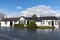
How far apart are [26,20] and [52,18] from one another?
8305 mm

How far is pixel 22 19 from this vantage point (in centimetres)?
5466

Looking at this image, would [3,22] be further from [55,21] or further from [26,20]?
[55,21]

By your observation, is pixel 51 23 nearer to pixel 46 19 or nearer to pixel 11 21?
pixel 46 19

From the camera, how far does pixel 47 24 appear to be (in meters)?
52.2

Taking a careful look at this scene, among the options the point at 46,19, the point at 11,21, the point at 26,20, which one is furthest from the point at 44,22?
the point at 11,21

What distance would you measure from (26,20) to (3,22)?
30.4 ft

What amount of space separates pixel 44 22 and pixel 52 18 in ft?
9.15

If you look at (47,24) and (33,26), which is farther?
(47,24)

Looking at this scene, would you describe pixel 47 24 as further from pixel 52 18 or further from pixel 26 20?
pixel 26 20

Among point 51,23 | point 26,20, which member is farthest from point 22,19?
point 51,23

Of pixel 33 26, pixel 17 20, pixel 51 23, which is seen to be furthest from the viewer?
pixel 17 20

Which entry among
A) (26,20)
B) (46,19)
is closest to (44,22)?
(46,19)

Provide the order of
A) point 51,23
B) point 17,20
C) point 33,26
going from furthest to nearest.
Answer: point 17,20
point 51,23
point 33,26

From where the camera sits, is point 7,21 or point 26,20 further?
point 7,21
